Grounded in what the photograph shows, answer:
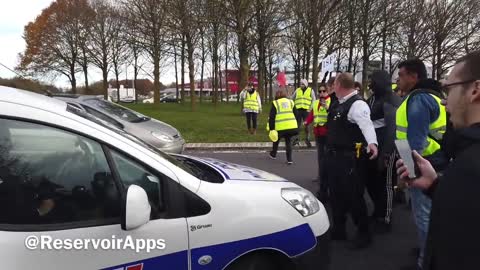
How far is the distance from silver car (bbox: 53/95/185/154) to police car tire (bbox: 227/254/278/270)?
5.61 metres

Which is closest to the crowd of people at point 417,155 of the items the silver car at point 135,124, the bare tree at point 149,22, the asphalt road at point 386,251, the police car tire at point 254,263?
the asphalt road at point 386,251

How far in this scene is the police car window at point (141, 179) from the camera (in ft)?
8.23

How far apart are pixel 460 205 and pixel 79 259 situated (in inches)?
71.3

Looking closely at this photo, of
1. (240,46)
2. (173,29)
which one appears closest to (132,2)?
(173,29)

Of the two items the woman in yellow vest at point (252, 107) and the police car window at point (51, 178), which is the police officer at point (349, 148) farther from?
the woman in yellow vest at point (252, 107)

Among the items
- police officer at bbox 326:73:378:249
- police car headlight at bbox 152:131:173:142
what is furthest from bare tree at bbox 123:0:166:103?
police officer at bbox 326:73:378:249

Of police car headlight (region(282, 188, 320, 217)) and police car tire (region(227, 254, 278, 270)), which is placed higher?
police car headlight (region(282, 188, 320, 217))

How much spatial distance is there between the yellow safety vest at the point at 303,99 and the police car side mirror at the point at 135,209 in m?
11.2

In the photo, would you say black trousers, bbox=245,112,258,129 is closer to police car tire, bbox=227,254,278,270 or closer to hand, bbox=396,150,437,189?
police car tire, bbox=227,254,278,270

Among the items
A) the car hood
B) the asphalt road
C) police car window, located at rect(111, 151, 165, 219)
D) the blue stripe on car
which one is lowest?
the asphalt road

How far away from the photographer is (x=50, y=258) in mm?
2285

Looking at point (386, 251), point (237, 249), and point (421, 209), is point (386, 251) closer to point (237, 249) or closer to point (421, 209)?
point (421, 209)

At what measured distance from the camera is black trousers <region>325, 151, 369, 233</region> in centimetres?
462

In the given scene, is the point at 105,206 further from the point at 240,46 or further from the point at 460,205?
the point at 240,46
